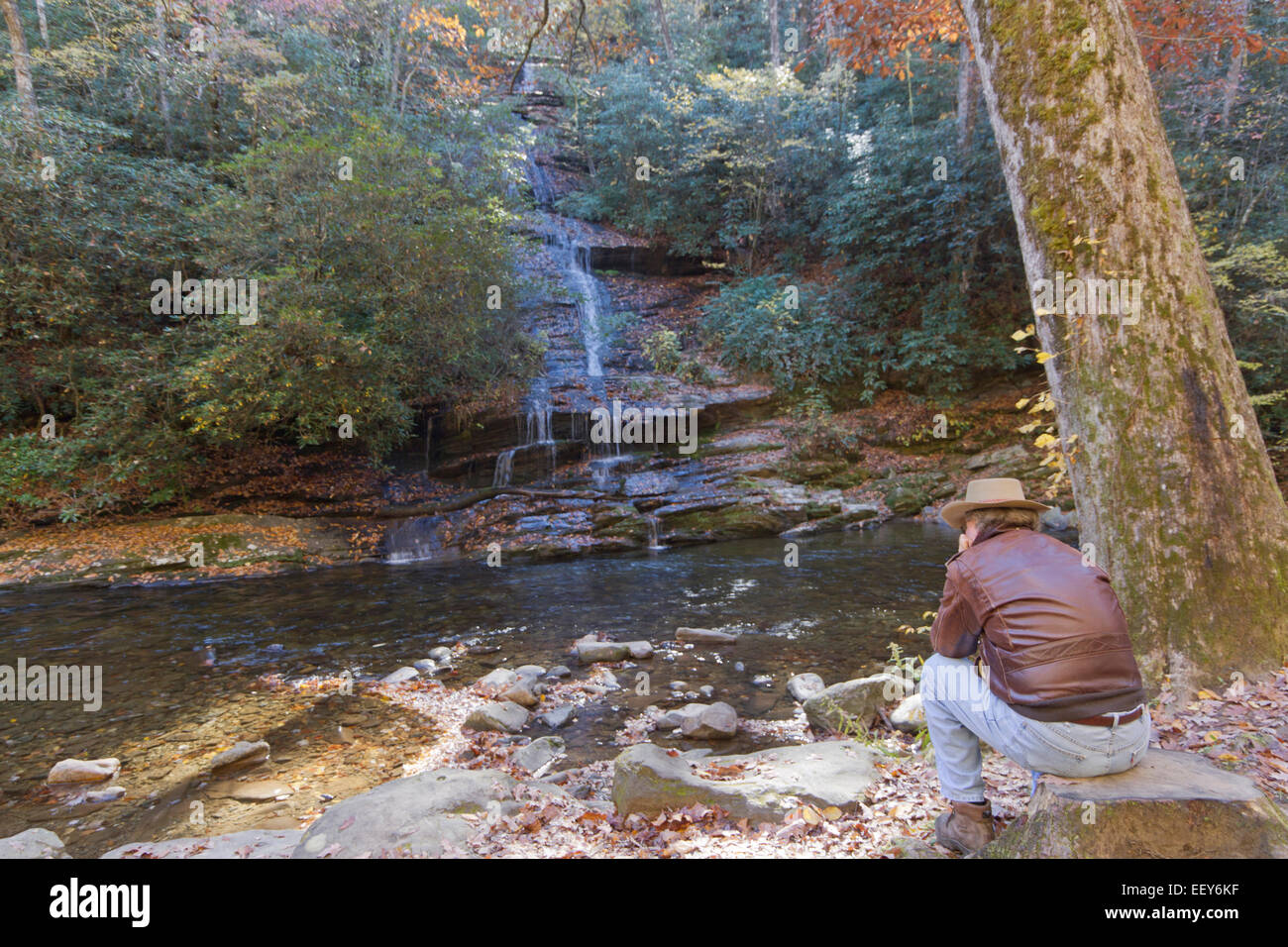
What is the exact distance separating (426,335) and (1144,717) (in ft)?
46.6

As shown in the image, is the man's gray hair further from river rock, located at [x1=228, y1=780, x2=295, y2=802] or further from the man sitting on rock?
river rock, located at [x1=228, y1=780, x2=295, y2=802]

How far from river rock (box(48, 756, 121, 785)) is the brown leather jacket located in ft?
18.0

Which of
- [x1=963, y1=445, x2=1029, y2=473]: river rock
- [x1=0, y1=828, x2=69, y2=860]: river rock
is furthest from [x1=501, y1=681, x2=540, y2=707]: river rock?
[x1=963, y1=445, x2=1029, y2=473]: river rock

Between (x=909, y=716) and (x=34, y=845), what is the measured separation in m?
5.15

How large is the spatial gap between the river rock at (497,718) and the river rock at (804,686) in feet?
7.49

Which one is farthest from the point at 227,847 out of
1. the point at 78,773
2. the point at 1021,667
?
the point at 1021,667

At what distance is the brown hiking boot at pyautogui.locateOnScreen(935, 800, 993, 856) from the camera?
2.49 metres

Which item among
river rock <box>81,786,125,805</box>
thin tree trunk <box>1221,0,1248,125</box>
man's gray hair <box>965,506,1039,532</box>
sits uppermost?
thin tree trunk <box>1221,0,1248,125</box>

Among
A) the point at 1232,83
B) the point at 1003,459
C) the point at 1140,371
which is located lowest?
the point at 1003,459

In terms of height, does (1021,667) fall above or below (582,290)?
below

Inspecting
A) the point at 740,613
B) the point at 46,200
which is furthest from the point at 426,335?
the point at 740,613

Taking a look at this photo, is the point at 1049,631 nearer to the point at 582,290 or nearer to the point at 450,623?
the point at 450,623

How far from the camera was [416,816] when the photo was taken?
309 cm

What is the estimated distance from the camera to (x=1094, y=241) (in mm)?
3635
